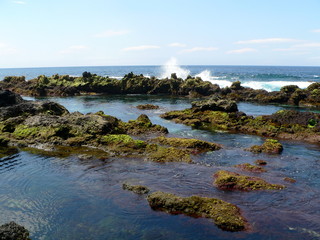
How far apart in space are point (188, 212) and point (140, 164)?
27.5 feet

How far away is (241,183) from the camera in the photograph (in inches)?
743

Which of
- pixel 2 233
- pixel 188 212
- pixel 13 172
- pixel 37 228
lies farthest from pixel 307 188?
pixel 13 172

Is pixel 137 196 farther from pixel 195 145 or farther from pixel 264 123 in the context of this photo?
pixel 264 123

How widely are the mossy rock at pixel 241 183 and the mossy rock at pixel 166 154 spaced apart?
506 centimetres

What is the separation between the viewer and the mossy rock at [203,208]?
1424 centimetres

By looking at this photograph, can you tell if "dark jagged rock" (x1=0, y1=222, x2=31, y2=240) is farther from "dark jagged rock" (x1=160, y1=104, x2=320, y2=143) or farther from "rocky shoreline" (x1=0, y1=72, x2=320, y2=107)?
"rocky shoreline" (x1=0, y1=72, x2=320, y2=107)

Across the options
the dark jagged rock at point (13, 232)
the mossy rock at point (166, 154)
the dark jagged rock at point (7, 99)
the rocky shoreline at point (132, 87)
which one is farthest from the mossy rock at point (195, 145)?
the rocky shoreline at point (132, 87)

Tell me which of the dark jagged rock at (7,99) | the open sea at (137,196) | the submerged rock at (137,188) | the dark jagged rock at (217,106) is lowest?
the open sea at (137,196)

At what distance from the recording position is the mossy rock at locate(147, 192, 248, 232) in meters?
14.2

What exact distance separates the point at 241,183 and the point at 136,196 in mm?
6992

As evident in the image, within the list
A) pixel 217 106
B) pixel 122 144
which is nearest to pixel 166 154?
pixel 122 144

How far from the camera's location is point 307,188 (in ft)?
61.4

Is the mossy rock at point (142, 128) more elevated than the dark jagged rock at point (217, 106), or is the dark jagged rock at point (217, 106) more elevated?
the dark jagged rock at point (217, 106)

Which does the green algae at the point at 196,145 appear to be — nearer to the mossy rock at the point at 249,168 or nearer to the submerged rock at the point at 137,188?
the mossy rock at the point at 249,168
